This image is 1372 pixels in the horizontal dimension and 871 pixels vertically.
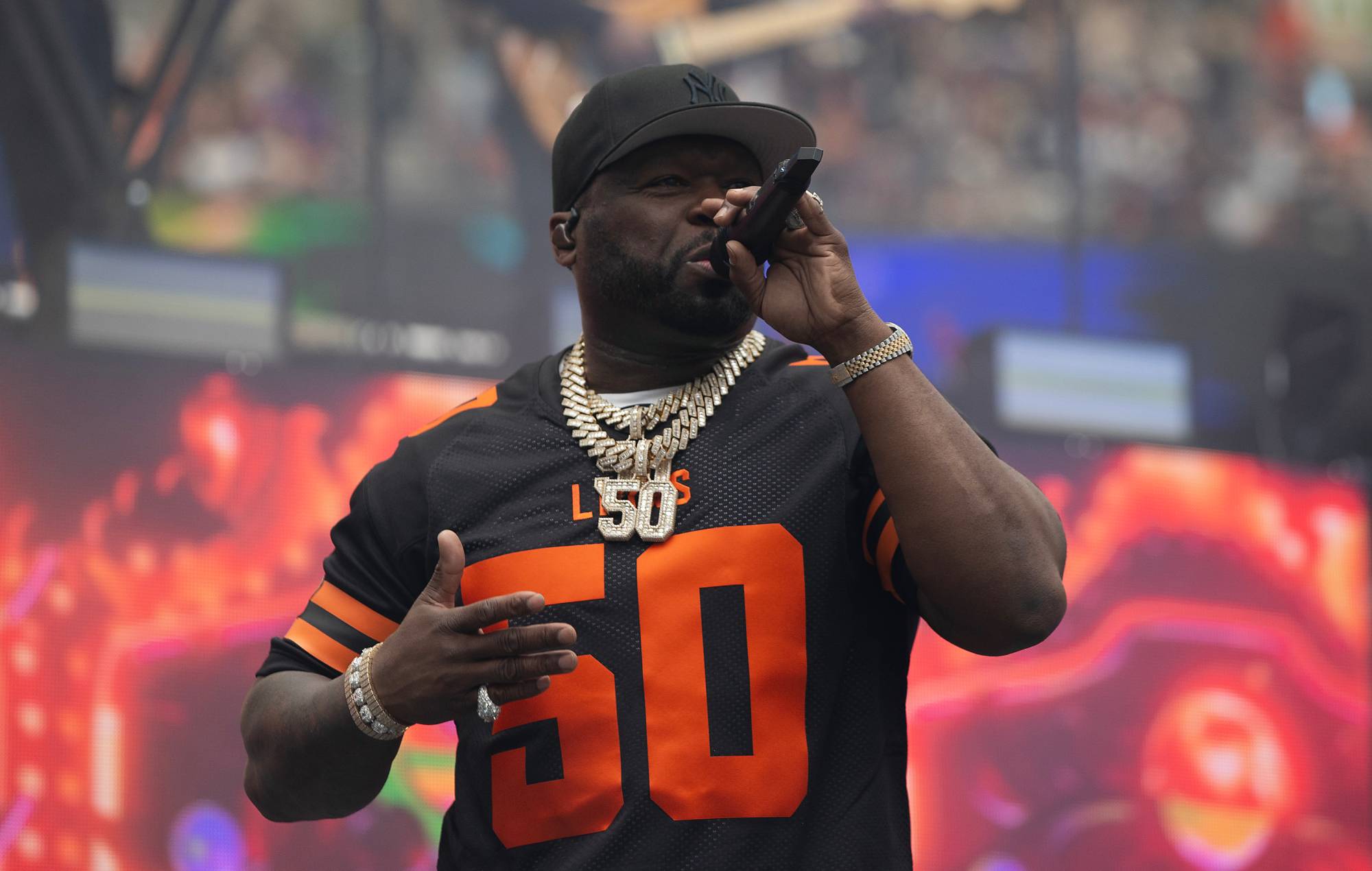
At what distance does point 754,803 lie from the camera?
1.42m

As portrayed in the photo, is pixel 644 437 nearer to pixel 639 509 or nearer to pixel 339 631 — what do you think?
pixel 639 509

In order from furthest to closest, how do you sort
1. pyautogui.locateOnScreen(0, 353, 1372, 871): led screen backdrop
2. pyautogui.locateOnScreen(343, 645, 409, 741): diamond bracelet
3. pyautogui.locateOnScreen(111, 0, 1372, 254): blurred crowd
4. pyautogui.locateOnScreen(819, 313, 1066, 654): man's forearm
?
pyautogui.locateOnScreen(111, 0, 1372, 254): blurred crowd
pyautogui.locateOnScreen(0, 353, 1372, 871): led screen backdrop
pyautogui.locateOnScreen(343, 645, 409, 741): diamond bracelet
pyautogui.locateOnScreen(819, 313, 1066, 654): man's forearm

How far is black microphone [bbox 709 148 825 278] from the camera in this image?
131 cm

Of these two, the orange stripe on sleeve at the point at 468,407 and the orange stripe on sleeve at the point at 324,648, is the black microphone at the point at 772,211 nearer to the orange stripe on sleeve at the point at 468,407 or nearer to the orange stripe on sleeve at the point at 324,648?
the orange stripe on sleeve at the point at 468,407

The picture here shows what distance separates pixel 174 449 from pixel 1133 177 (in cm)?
310

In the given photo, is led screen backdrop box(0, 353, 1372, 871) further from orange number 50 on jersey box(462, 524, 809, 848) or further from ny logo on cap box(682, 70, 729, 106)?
ny logo on cap box(682, 70, 729, 106)

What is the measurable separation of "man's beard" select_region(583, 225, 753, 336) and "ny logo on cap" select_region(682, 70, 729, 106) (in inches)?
6.3

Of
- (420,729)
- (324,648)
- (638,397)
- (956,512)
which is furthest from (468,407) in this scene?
(420,729)

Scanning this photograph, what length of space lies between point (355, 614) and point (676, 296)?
52cm

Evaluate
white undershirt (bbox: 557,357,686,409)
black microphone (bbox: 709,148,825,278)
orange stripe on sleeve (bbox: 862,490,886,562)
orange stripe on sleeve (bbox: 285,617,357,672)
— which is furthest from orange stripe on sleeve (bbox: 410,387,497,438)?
orange stripe on sleeve (bbox: 862,490,886,562)

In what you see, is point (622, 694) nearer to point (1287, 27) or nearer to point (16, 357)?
point (16, 357)

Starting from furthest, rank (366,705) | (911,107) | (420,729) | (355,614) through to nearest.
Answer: (911,107), (420,729), (355,614), (366,705)

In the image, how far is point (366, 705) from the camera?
4.65 feet

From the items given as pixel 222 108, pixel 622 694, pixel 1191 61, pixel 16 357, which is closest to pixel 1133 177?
pixel 1191 61
